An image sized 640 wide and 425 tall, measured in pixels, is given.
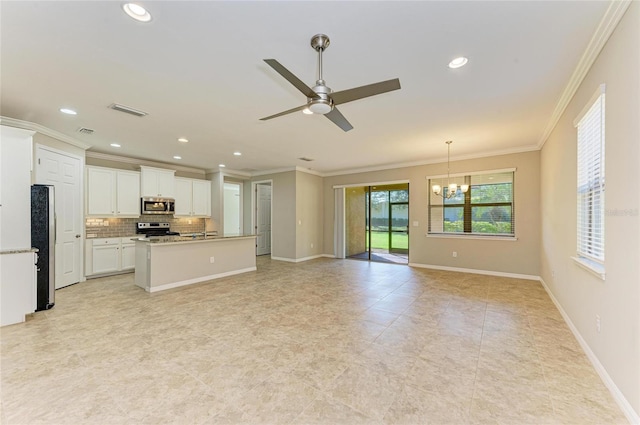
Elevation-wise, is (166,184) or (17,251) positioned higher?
(166,184)

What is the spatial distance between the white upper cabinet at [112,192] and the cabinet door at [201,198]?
55.5 inches

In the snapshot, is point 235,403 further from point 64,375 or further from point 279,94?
point 279,94

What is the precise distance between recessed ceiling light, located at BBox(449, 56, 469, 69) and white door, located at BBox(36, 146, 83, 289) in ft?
19.8

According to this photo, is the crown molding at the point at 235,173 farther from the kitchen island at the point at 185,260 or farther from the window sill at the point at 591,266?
the window sill at the point at 591,266

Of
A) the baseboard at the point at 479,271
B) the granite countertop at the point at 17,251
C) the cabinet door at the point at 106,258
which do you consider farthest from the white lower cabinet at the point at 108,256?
the baseboard at the point at 479,271

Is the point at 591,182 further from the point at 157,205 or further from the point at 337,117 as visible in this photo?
the point at 157,205

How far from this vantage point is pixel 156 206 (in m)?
6.38

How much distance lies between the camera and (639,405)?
161 cm

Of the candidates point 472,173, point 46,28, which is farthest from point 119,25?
point 472,173

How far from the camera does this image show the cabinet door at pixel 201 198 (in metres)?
7.32

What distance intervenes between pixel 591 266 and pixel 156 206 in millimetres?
7593

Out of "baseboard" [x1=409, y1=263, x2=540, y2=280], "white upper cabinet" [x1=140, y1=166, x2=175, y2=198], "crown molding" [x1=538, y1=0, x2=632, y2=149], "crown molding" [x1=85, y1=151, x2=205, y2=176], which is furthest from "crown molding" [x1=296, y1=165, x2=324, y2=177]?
"crown molding" [x1=538, y1=0, x2=632, y2=149]

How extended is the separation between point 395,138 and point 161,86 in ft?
11.8

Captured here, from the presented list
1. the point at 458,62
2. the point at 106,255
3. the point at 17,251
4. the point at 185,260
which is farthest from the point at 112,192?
the point at 458,62
